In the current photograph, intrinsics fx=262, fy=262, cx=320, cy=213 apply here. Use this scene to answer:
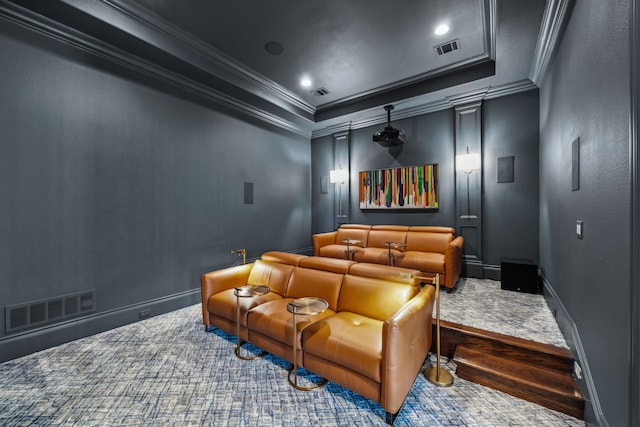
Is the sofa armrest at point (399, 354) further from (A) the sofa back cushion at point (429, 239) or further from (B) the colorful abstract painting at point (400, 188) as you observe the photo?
(B) the colorful abstract painting at point (400, 188)

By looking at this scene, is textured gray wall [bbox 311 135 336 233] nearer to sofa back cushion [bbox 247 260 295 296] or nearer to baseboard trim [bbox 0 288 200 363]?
sofa back cushion [bbox 247 260 295 296]

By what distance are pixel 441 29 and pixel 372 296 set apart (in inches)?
127

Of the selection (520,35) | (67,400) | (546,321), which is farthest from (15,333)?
(520,35)

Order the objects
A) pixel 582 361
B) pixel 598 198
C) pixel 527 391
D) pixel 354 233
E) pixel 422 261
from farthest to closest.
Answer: pixel 354 233
pixel 422 261
pixel 527 391
pixel 582 361
pixel 598 198

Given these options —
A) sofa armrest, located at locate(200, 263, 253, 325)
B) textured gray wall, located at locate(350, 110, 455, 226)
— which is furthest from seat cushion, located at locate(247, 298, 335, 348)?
textured gray wall, located at locate(350, 110, 455, 226)

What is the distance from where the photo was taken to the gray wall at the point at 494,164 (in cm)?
405

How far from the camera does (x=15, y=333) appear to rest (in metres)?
2.42

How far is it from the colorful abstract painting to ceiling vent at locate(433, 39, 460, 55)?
6.21 ft

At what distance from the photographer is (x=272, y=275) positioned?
9.86 feet

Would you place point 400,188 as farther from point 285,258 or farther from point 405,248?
point 285,258

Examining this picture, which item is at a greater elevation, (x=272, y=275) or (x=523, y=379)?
(x=272, y=275)

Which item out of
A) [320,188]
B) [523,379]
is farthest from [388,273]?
[320,188]

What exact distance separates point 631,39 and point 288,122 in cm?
510

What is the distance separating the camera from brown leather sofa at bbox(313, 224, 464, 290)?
368 centimetres
